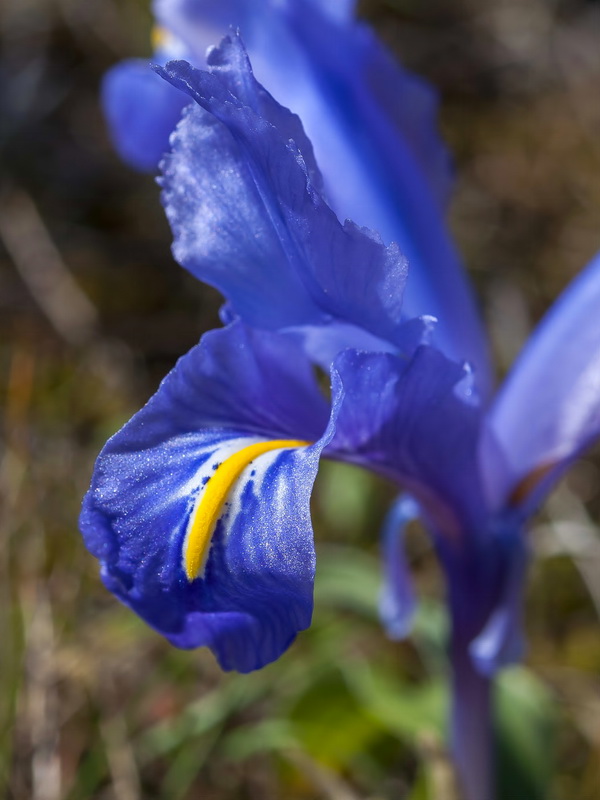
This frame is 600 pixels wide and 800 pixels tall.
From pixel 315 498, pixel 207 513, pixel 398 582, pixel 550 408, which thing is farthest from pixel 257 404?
pixel 315 498

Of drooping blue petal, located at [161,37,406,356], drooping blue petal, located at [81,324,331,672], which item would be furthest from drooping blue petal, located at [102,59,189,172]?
drooping blue petal, located at [81,324,331,672]

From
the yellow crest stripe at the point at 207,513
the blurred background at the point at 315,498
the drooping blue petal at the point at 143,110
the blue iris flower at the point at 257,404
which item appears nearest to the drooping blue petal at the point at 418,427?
the blue iris flower at the point at 257,404

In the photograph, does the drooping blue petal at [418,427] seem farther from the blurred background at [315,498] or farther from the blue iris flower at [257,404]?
the blurred background at [315,498]

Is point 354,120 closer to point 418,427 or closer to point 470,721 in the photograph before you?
point 418,427

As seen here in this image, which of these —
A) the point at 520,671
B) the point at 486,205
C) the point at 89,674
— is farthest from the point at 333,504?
the point at 486,205

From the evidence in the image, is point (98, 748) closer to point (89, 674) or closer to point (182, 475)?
point (89, 674)
